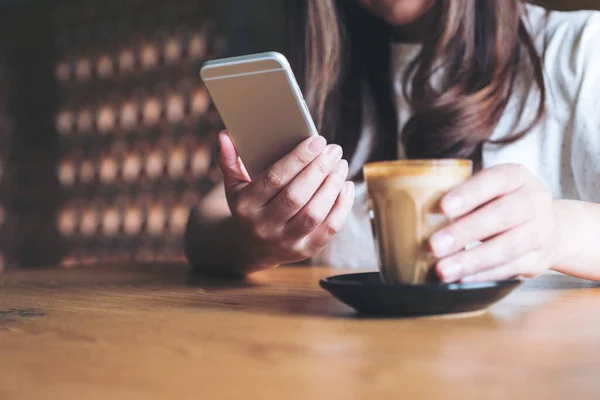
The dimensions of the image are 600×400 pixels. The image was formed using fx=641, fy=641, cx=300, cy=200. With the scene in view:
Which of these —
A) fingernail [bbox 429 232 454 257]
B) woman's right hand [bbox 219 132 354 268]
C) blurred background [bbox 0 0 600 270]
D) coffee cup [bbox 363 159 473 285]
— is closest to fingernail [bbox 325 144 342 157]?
woman's right hand [bbox 219 132 354 268]

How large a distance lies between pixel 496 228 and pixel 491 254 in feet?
0.08

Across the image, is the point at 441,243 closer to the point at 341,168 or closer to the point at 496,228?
the point at 496,228

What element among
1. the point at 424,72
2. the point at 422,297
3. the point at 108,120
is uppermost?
the point at 424,72

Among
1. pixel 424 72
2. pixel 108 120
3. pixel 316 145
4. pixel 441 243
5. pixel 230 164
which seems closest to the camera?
pixel 441 243

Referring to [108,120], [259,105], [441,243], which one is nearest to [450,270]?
[441,243]

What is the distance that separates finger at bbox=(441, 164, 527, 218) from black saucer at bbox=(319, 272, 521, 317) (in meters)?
0.07

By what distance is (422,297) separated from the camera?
1.78ft

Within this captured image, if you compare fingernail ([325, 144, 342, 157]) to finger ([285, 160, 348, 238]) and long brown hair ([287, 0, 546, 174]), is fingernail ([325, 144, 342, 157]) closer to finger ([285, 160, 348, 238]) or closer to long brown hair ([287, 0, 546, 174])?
finger ([285, 160, 348, 238])

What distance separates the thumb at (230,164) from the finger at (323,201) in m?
0.12

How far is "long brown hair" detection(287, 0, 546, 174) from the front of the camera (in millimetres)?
1246

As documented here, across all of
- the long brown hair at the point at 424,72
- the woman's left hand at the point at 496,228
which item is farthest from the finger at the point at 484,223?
the long brown hair at the point at 424,72

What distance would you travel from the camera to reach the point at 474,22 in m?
1.26

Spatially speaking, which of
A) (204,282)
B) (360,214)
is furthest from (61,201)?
(204,282)

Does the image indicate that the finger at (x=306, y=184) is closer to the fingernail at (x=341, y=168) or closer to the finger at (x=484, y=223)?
the fingernail at (x=341, y=168)
